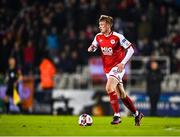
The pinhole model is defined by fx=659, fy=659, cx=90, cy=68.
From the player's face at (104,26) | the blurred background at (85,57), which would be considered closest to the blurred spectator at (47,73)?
→ the blurred background at (85,57)

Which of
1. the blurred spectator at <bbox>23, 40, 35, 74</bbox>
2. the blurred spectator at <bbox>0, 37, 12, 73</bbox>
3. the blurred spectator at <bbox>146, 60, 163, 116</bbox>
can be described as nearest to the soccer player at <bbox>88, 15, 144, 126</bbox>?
the blurred spectator at <bbox>146, 60, 163, 116</bbox>

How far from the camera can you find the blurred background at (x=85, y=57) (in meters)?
25.3

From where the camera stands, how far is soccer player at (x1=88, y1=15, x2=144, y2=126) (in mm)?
15047

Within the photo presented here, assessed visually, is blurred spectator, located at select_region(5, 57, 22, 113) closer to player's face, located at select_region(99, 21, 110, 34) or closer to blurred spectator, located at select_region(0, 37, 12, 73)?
blurred spectator, located at select_region(0, 37, 12, 73)

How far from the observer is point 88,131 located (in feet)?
44.6

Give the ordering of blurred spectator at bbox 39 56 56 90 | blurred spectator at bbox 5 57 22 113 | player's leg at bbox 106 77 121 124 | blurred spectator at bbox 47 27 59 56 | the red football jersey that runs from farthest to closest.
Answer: blurred spectator at bbox 47 27 59 56 → blurred spectator at bbox 39 56 56 90 → blurred spectator at bbox 5 57 22 113 → the red football jersey → player's leg at bbox 106 77 121 124

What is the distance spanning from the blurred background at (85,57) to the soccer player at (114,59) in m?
9.02

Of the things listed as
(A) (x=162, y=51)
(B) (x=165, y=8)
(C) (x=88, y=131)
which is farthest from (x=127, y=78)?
(C) (x=88, y=131)

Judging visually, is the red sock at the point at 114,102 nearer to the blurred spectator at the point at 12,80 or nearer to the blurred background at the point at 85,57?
the blurred background at the point at 85,57

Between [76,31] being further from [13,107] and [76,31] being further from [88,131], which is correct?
[88,131]

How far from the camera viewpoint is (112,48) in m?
15.3

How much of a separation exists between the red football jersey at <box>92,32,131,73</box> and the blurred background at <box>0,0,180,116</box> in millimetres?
9001

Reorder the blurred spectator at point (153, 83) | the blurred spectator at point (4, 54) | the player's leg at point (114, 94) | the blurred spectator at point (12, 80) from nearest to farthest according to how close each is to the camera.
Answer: the player's leg at point (114, 94), the blurred spectator at point (12, 80), the blurred spectator at point (153, 83), the blurred spectator at point (4, 54)

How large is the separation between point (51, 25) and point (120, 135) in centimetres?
1620
